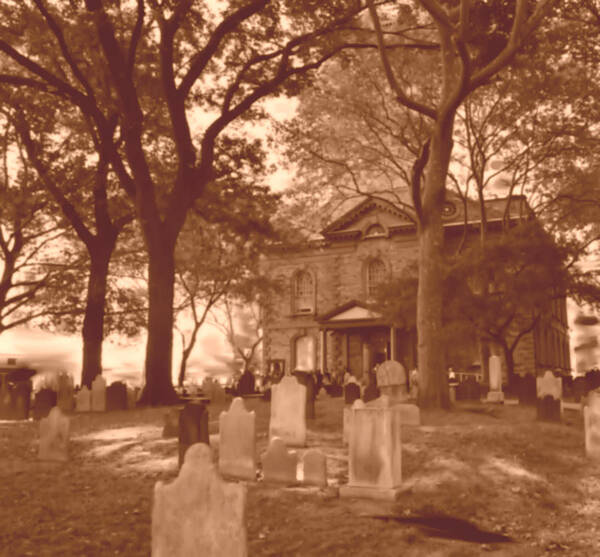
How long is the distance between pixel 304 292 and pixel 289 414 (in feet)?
107

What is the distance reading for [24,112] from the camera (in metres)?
23.8

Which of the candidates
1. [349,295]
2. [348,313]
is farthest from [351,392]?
[349,295]

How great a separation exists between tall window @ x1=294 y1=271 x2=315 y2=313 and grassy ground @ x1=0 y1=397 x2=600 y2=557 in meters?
31.2

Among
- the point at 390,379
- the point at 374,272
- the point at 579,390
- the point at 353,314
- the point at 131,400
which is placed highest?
the point at 374,272

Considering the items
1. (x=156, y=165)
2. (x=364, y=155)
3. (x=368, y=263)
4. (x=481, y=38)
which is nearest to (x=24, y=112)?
(x=156, y=165)

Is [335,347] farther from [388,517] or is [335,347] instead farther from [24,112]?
[388,517]

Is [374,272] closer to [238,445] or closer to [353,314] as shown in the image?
[353,314]

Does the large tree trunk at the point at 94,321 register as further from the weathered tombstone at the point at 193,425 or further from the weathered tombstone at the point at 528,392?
the weathered tombstone at the point at 193,425

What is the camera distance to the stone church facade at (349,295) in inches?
1545

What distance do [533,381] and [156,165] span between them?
13.9 meters

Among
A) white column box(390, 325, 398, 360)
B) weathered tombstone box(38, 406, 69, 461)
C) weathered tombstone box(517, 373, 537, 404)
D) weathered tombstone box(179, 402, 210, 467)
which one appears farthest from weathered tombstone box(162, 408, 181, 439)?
white column box(390, 325, 398, 360)

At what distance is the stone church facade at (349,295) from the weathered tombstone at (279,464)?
96.0 feet

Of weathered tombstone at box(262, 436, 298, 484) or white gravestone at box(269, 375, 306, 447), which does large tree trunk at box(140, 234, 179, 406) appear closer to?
white gravestone at box(269, 375, 306, 447)

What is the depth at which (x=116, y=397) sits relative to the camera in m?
19.1
